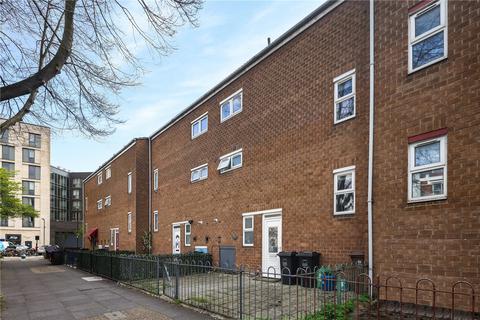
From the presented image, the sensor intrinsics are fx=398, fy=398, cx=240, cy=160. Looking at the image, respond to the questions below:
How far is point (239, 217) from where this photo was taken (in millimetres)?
15836

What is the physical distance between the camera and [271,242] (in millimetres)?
13633

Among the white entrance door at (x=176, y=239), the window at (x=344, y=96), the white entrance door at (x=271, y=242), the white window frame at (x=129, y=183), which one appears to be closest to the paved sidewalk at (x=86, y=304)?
the white entrance door at (x=271, y=242)

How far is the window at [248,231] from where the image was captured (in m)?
14.9

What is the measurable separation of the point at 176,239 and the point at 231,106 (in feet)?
29.1

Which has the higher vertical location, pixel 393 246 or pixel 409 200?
pixel 409 200

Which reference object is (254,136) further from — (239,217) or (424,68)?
(424,68)

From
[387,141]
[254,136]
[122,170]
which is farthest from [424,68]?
[122,170]

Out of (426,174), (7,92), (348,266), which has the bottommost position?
(348,266)

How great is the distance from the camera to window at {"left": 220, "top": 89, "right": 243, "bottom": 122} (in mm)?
16575

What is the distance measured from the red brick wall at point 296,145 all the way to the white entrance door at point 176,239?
296 centimetres

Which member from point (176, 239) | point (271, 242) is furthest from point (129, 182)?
point (271, 242)

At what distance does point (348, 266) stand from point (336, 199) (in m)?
1.90

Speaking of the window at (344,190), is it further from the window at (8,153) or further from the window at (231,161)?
the window at (8,153)

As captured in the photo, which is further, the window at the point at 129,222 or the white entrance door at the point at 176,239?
the window at the point at 129,222
